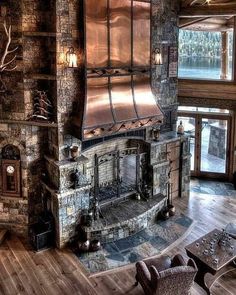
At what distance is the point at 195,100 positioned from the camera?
31.8ft

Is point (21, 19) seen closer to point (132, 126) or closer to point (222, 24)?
point (132, 126)

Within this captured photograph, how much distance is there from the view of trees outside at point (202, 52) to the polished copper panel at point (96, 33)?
3.79m

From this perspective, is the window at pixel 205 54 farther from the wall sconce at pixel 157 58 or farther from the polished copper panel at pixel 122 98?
the polished copper panel at pixel 122 98

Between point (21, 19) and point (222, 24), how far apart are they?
556cm

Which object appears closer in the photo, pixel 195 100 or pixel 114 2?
pixel 114 2

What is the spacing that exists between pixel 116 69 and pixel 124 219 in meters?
3.09

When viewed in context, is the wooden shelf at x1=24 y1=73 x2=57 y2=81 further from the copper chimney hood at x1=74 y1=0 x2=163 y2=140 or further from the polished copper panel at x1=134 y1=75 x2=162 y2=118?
the polished copper panel at x1=134 y1=75 x2=162 y2=118

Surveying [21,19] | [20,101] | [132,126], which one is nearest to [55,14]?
[21,19]

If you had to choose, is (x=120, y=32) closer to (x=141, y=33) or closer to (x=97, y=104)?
(x=141, y=33)

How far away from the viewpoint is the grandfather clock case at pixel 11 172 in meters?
7.08

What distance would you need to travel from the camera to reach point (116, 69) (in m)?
6.94

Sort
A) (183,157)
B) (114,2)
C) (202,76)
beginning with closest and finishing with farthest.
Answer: (114,2), (183,157), (202,76)

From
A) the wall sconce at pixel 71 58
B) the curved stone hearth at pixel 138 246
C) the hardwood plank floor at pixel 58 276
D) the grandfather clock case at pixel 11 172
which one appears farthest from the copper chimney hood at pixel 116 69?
the hardwood plank floor at pixel 58 276

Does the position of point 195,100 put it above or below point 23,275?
above
